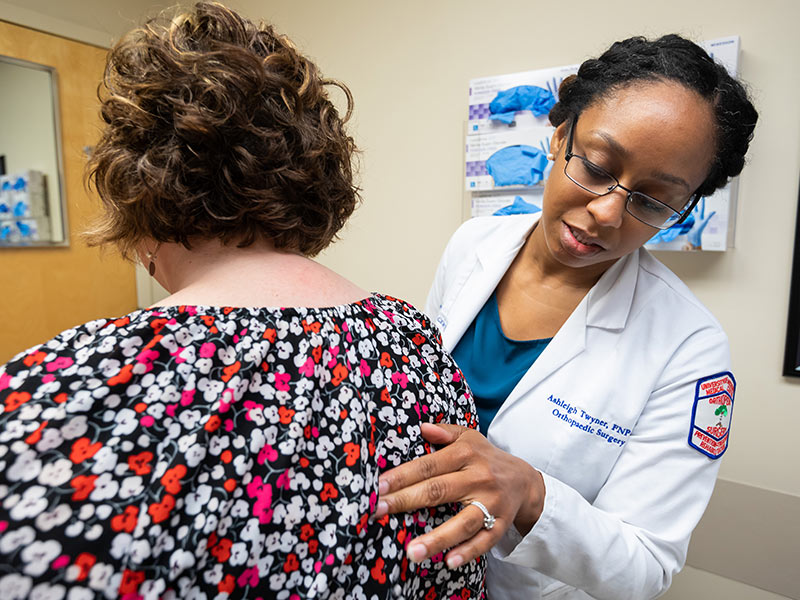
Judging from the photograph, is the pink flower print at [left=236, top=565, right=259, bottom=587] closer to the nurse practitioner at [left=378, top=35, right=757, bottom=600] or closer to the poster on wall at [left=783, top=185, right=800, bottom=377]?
the nurse practitioner at [left=378, top=35, right=757, bottom=600]

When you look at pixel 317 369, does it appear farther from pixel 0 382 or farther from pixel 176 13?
pixel 176 13

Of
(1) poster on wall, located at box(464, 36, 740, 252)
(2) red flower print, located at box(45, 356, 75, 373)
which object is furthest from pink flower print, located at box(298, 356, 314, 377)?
(1) poster on wall, located at box(464, 36, 740, 252)

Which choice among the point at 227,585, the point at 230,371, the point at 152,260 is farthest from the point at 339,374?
the point at 152,260

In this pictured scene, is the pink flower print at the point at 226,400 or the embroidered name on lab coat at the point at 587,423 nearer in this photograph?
the pink flower print at the point at 226,400

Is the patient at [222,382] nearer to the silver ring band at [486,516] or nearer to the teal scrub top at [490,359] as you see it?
the silver ring band at [486,516]

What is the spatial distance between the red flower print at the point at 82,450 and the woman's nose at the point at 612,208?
782mm

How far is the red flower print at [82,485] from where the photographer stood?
1.32ft

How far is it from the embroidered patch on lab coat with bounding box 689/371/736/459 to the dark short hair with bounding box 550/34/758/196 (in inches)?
13.4

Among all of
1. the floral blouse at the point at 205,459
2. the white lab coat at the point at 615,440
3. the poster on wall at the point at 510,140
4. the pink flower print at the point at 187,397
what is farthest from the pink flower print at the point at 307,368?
the poster on wall at the point at 510,140

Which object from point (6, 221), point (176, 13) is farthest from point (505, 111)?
point (6, 221)

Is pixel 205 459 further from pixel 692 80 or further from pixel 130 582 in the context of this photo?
pixel 692 80

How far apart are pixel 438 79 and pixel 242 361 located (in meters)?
1.80

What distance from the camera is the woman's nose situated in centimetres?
85

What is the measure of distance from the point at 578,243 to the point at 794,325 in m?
0.88
